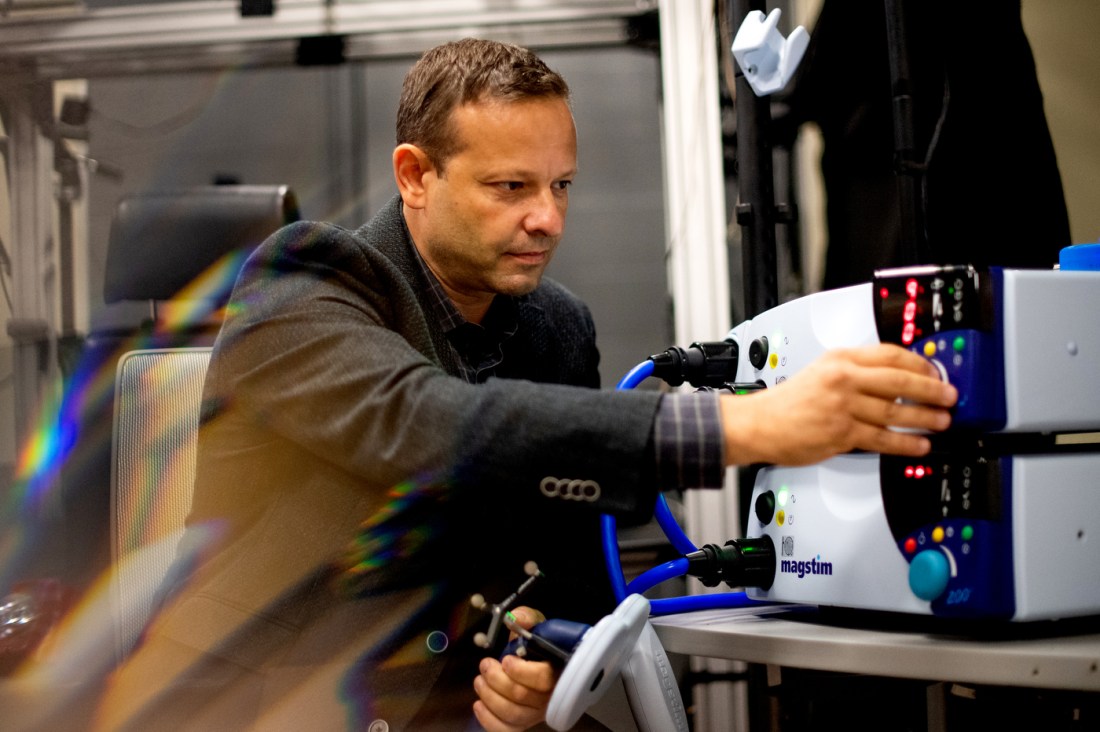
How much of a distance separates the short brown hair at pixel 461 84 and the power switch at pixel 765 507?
542mm

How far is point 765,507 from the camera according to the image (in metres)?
0.98

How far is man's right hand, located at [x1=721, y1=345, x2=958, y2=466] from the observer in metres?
0.72

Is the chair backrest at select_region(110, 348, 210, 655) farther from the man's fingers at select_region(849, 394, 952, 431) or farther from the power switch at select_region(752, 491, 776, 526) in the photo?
the man's fingers at select_region(849, 394, 952, 431)

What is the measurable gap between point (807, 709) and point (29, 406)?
1.85 meters

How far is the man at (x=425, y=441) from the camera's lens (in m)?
0.75

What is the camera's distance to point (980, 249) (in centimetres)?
151

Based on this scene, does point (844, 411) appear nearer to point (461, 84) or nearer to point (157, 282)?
point (461, 84)

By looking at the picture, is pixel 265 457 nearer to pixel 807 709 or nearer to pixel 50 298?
pixel 807 709

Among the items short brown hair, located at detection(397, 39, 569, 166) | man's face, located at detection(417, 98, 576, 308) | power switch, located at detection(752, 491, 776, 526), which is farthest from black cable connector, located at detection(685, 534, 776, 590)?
short brown hair, located at detection(397, 39, 569, 166)

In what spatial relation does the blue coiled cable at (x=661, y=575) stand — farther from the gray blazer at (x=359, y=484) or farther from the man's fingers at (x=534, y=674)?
the man's fingers at (x=534, y=674)

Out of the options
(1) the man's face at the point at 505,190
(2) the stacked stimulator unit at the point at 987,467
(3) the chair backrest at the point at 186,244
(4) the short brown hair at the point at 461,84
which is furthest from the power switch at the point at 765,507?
(3) the chair backrest at the point at 186,244

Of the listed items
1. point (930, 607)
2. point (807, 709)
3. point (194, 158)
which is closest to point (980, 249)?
point (807, 709)

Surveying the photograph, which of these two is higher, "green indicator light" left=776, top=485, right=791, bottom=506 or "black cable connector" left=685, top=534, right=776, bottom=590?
"green indicator light" left=776, top=485, right=791, bottom=506

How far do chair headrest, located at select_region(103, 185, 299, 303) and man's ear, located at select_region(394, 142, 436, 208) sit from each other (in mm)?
511
